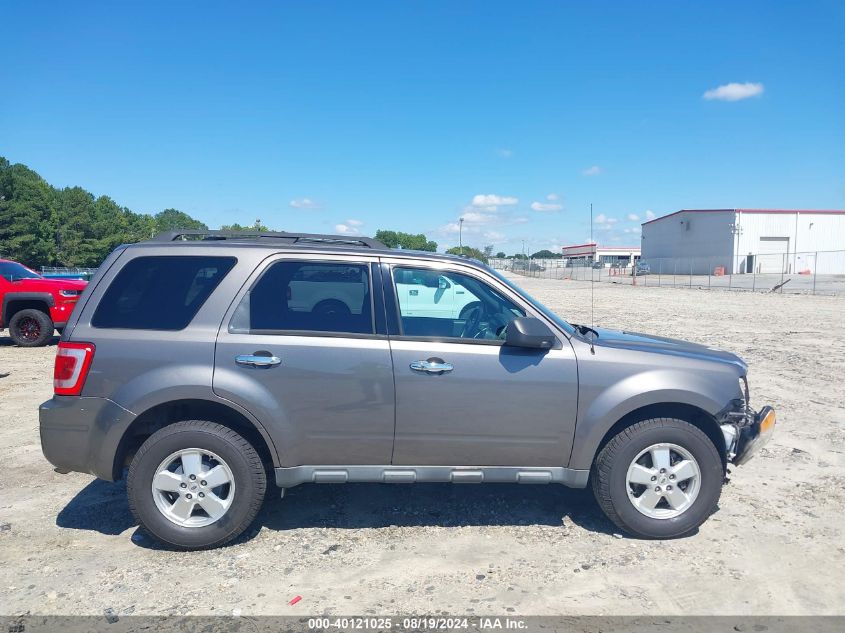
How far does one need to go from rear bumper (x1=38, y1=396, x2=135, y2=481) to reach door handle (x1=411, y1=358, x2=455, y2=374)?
180cm

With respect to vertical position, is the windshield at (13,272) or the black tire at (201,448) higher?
the windshield at (13,272)

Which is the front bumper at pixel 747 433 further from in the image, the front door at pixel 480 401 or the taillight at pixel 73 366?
the taillight at pixel 73 366

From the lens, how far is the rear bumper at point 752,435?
4.02 metres

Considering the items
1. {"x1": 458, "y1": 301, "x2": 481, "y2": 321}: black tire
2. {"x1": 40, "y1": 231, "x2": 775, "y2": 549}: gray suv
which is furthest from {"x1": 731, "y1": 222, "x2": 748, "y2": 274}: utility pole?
{"x1": 458, "y1": 301, "x2": 481, "y2": 321}: black tire

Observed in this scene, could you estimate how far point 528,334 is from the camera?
381cm

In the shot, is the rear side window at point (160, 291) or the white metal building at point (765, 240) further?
the white metal building at point (765, 240)

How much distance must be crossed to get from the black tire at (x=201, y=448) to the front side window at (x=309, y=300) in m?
0.70

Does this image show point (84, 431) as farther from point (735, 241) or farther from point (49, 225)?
point (49, 225)

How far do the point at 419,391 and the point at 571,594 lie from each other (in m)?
1.47

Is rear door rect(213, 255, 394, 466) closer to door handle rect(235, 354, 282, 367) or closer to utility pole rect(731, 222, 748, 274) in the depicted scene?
A: door handle rect(235, 354, 282, 367)

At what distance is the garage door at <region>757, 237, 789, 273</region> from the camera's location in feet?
185

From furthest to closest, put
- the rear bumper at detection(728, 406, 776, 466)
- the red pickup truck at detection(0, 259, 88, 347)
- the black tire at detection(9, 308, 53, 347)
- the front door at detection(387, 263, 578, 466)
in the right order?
1. the black tire at detection(9, 308, 53, 347)
2. the red pickup truck at detection(0, 259, 88, 347)
3. the rear bumper at detection(728, 406, 776, 466)
4. the front door at detection(387, 263, 578, 466)

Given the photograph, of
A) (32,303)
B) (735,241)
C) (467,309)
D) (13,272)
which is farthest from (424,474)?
(735,241)

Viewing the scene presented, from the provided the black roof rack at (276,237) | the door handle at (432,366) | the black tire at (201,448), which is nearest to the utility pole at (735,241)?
the black roof rack at (276,237)
